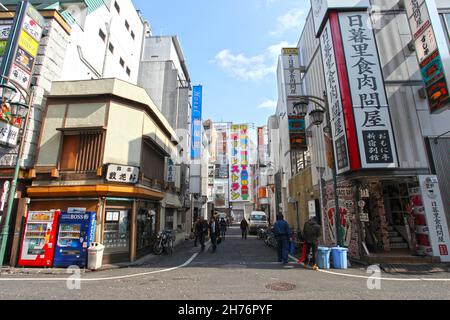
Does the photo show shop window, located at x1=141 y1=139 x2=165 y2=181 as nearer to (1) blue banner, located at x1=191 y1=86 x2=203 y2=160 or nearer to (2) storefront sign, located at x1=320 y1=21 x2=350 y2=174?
(2) storefront sign, located at x1=320 y1=21 x2=350 y2=174

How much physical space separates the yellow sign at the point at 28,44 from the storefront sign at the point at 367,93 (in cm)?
1484

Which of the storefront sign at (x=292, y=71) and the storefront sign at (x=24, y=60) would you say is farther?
the storefront sign at (x=292, y=71)

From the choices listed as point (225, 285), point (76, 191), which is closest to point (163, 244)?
point (76, 191)

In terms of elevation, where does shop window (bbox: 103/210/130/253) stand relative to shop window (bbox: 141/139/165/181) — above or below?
below

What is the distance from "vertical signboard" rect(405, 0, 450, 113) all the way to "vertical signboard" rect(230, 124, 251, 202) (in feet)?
152

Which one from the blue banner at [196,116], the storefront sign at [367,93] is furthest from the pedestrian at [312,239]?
the blue banner at [196,116]

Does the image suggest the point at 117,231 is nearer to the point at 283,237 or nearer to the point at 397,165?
the point at 283,237

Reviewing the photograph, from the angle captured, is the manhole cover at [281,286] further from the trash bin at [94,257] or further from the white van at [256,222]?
the white van at [256,222]

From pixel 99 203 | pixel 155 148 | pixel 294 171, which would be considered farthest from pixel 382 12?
pixel 99 203

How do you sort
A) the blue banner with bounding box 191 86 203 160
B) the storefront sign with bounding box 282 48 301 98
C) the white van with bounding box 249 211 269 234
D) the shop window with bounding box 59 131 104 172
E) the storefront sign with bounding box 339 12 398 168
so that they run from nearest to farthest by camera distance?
the storefront sign with bounding box 339 12 398 168, the shop window with bounding box 59 131 104 172, the storefront sign with bounding box 282 48 301 98, the white van with bounding box 249 211 269 234, the blue banner with bounding box 191 86 203 160

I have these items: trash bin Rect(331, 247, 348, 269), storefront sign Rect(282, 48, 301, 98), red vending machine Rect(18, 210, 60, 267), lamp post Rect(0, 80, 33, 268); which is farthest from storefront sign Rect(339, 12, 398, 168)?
lamp post Rect(0, 80, 33, 268)

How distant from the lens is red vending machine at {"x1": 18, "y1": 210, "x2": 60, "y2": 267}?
370 inches

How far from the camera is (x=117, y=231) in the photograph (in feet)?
35.5

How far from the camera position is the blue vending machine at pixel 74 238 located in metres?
9.46
